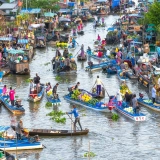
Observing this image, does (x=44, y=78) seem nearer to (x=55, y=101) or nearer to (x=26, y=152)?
(x=55, y=101)

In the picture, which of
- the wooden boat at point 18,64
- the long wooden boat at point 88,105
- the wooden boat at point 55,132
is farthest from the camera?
the wooden boat at point 18,64

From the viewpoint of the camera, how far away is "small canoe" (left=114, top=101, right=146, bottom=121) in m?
41.9

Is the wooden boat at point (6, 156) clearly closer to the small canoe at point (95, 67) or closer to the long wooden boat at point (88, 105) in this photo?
the long wooden boat at point (88, 105)

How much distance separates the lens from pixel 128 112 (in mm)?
42500

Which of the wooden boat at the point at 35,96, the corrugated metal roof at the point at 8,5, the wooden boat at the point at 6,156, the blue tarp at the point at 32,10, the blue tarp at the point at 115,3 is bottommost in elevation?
the wooden boat at the point at 6,156

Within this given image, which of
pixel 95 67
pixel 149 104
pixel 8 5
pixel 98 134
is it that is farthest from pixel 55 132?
pixel 8 5

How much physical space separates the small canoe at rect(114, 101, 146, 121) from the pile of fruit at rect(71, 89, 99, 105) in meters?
1.57

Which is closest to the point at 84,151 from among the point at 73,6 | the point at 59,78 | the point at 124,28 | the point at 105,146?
the point at 105,146

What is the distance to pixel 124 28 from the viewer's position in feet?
262

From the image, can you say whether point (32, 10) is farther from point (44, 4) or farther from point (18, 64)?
point (18, 64)

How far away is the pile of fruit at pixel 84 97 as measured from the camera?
1781 inches

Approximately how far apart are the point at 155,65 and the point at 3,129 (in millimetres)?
21797

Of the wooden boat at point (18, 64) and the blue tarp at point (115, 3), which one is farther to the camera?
the blue tarp at point (115, 3)


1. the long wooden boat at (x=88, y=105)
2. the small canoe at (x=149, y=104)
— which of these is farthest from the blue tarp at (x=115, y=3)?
the small canoe at (x=149, y=104)
